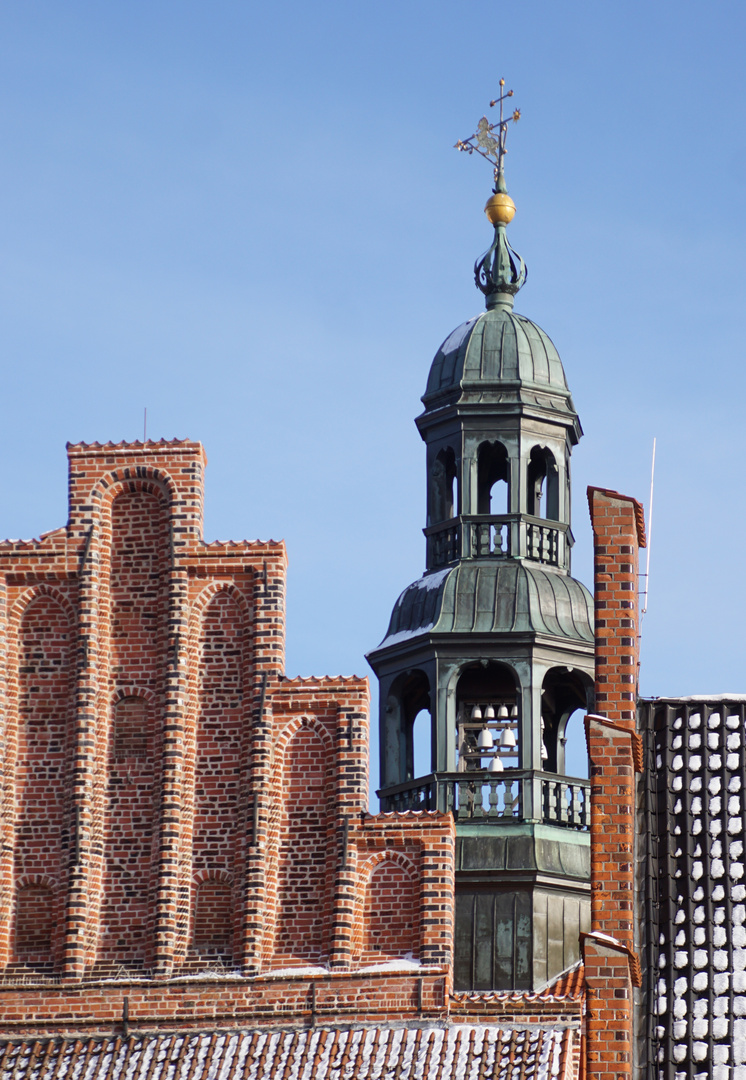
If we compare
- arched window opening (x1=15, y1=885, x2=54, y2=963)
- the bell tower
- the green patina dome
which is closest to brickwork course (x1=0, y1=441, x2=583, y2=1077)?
arched window opening (x1=15, y1=885, x2=54, y2=963)

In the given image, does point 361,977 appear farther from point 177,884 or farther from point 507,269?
point 507,269

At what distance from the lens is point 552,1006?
2395cm

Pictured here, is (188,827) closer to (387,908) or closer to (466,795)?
(387,908)

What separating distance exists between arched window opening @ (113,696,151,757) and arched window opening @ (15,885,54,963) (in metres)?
1.58

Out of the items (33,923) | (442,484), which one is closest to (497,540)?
(442,484)

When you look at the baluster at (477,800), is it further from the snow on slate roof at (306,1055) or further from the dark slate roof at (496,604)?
the snow on slate roof at (306,1055)

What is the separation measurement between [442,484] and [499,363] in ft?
6.25

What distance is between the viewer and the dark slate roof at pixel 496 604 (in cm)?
3338

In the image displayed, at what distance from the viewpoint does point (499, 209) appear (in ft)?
125

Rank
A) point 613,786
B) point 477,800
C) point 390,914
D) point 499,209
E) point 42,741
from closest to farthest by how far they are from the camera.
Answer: point 613,786, point 390,914, point 42,741, point 477,800, point 499,209

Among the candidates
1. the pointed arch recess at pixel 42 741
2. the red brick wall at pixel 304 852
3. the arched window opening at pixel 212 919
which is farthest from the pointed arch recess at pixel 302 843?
the pointed arch recess at pixel 42 741

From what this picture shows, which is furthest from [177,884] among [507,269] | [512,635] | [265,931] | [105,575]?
[507,269]

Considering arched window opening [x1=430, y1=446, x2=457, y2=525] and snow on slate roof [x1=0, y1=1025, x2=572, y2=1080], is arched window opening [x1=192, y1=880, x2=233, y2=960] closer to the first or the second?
snow on slate roof [x1=0, y1=1025, x2=572, y2=1080]

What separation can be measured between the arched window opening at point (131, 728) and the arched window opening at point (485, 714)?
7.96 meters
